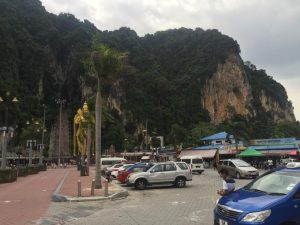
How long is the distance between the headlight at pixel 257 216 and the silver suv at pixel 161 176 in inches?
675

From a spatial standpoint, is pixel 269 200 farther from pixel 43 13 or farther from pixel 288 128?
pixel 43 13

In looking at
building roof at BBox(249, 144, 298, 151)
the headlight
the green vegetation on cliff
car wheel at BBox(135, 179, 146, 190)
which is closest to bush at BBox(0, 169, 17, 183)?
car wheel at BBox(135, 179, 146, 190)

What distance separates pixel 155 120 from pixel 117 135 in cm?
2525

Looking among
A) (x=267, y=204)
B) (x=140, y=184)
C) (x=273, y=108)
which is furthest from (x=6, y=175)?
(x=273, y=108)

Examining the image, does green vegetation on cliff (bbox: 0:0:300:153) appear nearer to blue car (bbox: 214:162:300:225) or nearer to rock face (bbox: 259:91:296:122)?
rock face (bbox: 259:91:296:122)

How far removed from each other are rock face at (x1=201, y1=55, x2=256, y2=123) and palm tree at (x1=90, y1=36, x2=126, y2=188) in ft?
395

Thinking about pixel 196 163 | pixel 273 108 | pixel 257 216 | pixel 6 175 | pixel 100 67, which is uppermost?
pixel 273 108

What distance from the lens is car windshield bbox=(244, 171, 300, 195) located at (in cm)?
781

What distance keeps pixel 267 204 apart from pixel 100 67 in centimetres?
1781

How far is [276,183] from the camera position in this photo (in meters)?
8.24

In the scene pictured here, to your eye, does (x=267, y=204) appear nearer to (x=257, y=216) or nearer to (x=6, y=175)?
(x=257, y=216)

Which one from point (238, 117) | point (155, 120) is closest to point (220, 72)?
point (238, 117)

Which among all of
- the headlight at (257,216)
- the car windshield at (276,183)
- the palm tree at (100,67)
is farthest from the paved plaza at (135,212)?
the palm tree at (100,67)

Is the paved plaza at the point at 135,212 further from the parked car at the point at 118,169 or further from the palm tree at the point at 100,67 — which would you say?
the parked car at the point at 118,169
